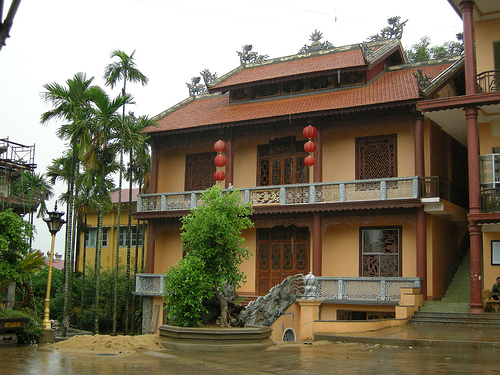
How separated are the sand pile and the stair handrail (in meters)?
11.6

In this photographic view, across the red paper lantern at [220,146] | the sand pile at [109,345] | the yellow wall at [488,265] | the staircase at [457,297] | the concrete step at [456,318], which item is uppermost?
the red paper lantern at [220,146]

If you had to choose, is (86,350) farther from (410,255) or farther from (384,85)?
(384,85)

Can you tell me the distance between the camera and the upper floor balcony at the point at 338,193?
64.5 feet

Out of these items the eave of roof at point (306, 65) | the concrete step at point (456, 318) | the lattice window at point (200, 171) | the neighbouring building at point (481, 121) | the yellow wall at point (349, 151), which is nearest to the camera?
the concrete step at point (456, 318)

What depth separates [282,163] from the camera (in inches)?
931

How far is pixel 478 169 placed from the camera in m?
17.4

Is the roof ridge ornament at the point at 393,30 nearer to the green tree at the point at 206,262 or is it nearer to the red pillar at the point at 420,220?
the red pillar at the point at 420,220

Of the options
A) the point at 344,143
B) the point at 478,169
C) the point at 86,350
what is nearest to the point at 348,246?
the point at 344,143

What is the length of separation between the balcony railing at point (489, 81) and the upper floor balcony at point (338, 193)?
3215mm

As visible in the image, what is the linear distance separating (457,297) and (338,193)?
207 inches

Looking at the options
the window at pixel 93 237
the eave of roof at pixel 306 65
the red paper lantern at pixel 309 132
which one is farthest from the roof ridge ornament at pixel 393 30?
the window at pixel 93 237

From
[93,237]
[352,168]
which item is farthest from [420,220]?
[93,237]

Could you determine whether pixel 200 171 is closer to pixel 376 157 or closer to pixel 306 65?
pixel 306 65

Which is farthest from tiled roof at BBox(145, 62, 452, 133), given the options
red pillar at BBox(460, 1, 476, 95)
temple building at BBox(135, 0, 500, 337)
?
red pillar at BBox(460, 1, 476, 95)
